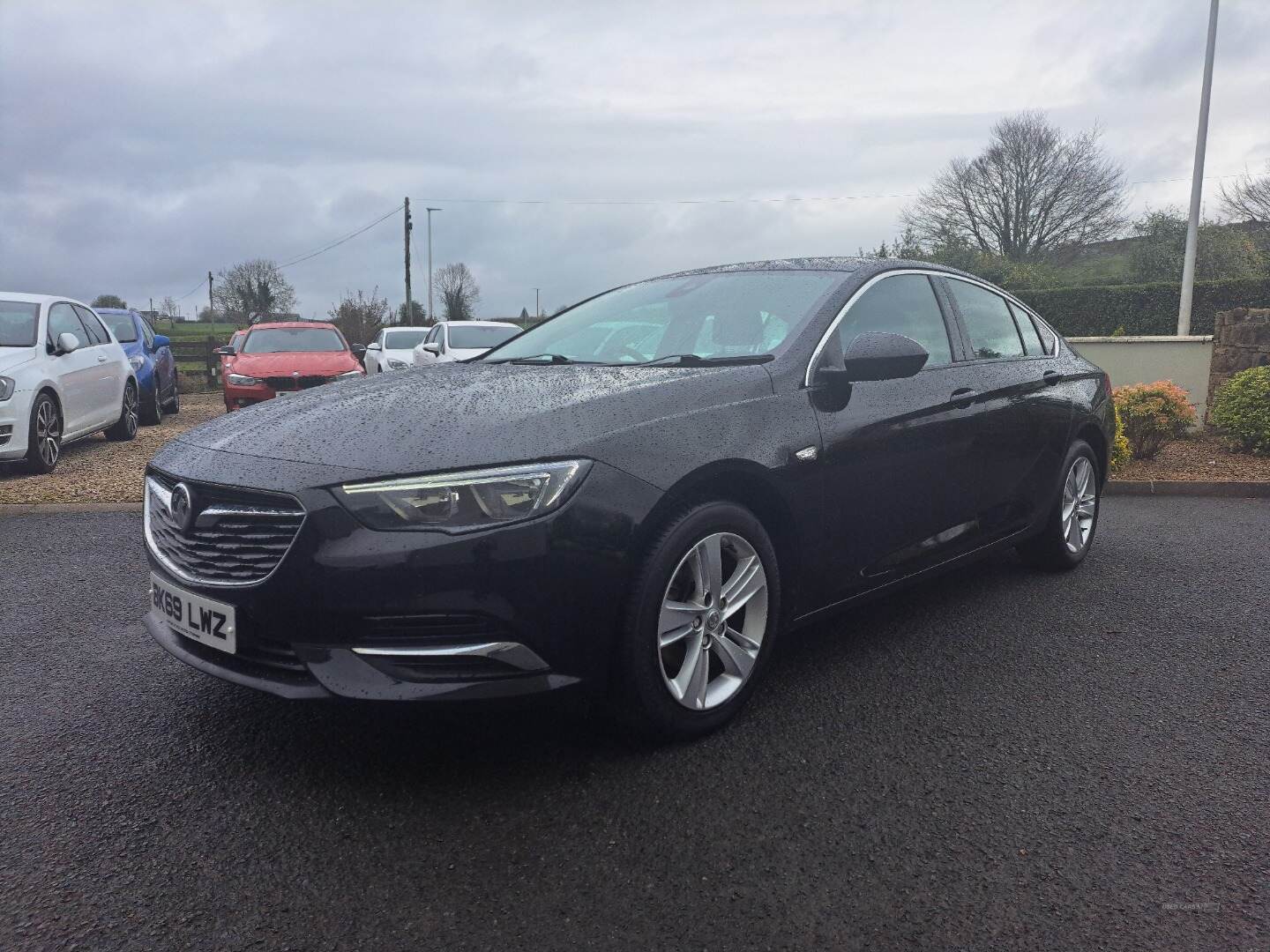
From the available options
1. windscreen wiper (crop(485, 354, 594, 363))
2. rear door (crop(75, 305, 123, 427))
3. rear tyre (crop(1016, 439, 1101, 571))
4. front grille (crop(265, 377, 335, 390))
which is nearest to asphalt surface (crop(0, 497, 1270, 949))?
rear tyre (crop(1016, 439, 1101, 571))

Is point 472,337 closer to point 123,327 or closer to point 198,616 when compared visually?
point 123,327

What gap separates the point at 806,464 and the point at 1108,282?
1404 inches

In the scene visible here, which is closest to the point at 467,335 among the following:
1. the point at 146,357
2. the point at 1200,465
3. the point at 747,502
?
the point at 146,357

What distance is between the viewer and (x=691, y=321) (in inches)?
149

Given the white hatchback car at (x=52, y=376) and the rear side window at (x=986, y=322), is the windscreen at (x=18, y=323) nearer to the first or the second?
the white hatchback car at (x=52, y=376)

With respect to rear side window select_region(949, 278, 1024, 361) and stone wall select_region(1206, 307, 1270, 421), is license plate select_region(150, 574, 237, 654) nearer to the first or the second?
rear side window select_region(949, 278, 1024, 361)

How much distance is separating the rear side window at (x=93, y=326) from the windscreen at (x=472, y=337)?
16.8 feet

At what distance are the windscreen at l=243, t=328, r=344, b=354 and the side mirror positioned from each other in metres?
11.3

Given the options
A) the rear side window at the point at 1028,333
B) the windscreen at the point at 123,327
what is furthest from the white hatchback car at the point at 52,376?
the rear side window at the point at 1028,333

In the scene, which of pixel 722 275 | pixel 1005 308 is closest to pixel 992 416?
pixel 1005 308

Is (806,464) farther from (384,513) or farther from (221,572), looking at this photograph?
(221,572)

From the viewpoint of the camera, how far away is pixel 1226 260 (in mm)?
31016

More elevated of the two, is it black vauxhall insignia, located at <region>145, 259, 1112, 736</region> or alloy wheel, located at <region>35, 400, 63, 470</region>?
black vauxhall insignia, located at <region>145, 259, 1112, 736</region>

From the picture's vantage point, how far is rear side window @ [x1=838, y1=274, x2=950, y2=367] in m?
3.72
